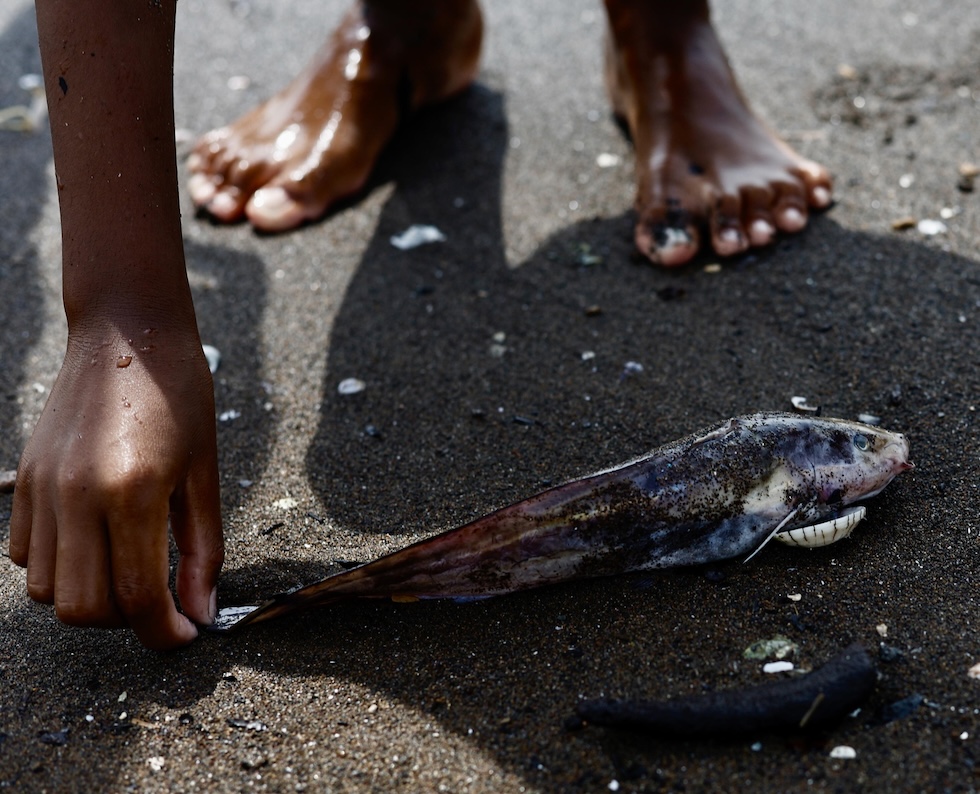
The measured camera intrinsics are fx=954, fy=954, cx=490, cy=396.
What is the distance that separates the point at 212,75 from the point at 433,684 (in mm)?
3197

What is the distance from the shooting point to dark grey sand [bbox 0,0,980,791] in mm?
1589

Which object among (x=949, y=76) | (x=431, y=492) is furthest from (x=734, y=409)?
(x=949, y=76)

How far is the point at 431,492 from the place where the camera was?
214cm

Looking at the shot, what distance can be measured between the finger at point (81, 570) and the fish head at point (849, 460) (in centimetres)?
130

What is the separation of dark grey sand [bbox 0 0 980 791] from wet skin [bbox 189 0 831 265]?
0.10 meters

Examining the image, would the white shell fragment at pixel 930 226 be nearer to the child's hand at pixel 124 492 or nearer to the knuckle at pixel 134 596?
the child's hand at pixel 124 492

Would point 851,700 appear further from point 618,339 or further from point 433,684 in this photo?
point 618,339

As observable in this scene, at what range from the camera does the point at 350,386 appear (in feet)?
8.23

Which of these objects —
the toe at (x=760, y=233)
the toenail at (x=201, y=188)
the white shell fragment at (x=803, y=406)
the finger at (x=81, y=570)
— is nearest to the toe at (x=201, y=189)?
the toenail at (x=201, y=188)

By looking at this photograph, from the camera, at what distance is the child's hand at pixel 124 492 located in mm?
1584

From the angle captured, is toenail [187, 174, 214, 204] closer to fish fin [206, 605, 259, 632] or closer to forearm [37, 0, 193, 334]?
forearm [37, 0, 193, 334]

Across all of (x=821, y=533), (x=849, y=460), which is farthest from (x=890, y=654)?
(x=849, y=460)

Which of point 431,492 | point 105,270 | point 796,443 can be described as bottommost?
point 431,492

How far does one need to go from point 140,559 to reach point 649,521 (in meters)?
0.91
